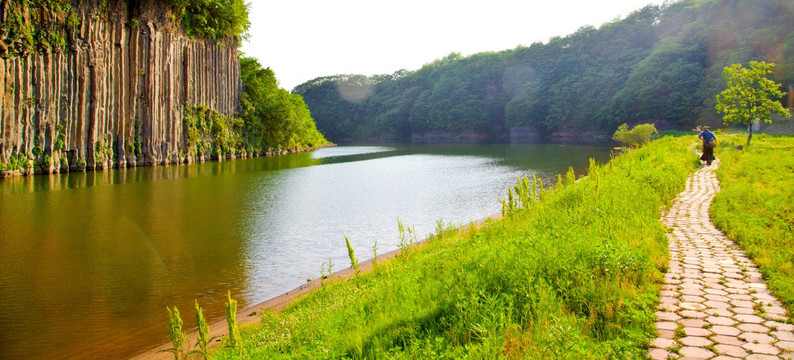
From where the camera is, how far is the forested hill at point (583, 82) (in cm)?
7288

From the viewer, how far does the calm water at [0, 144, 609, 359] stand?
26.8 feet

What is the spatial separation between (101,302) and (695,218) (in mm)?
11384

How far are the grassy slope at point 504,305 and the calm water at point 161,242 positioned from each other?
2.80 metres

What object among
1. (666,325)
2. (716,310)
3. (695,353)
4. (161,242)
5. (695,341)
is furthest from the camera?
(161,242)

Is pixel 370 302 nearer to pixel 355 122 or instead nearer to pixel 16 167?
pixel 16 167

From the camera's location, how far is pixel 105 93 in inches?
1394

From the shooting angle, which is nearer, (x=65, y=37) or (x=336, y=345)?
(x=336, y=345)

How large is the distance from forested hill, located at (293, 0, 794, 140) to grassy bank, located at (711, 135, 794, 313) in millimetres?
59680

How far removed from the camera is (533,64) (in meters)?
124

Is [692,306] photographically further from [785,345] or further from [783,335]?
[785,345]

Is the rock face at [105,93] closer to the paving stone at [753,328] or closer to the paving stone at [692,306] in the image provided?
the paving stone at [692,306]

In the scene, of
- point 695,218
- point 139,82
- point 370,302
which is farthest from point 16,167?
point 695,218

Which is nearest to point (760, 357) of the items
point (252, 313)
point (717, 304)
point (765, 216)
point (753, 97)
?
point (717, 304)

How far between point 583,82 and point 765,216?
337 ft
